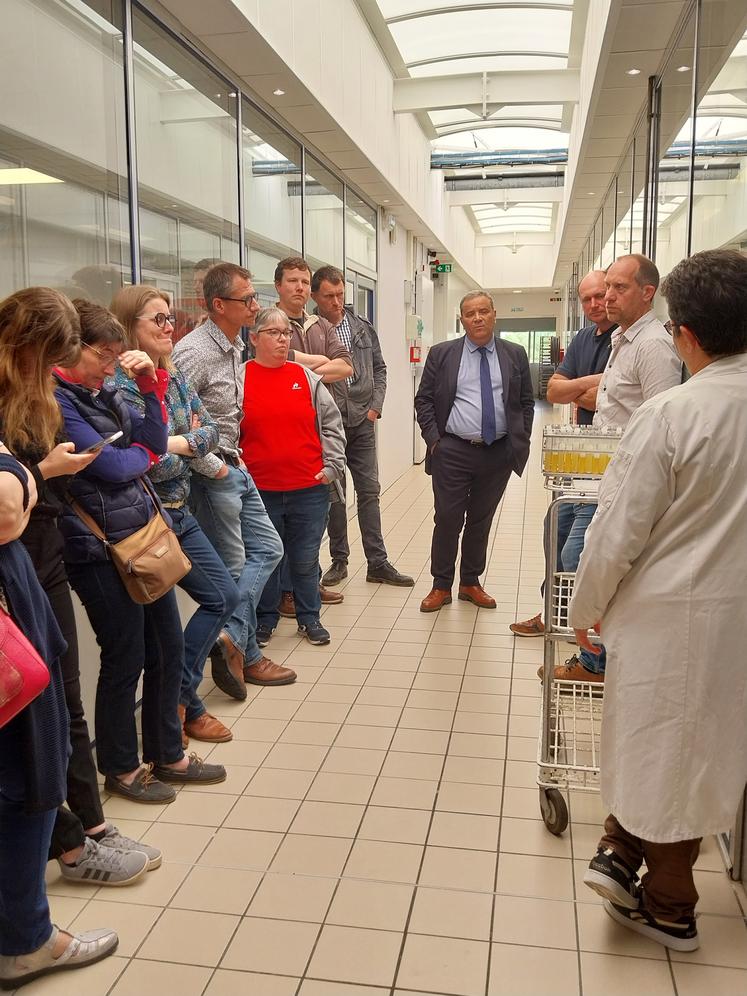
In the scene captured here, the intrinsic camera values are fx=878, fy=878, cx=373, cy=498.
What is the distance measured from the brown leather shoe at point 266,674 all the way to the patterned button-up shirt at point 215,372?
3.21 feet

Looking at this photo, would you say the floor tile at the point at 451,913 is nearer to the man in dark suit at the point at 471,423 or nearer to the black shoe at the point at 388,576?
the man in dark suit at the point at 471,423

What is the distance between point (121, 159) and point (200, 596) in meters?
1.82

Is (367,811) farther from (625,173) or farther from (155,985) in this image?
(625,173)

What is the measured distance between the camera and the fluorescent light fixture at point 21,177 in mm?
2791

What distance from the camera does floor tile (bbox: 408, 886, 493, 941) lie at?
7.39 ft

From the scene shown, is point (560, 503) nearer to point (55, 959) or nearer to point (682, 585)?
point (682, 585)

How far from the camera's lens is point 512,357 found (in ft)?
16.7

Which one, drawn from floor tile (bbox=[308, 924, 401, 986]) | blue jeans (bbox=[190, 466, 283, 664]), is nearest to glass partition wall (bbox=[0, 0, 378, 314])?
blue jeans (bbox=[190, 466, 283, 664])

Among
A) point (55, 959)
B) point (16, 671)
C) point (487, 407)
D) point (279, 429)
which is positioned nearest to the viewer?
point (16, 671)

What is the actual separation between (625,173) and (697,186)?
12.0 ft

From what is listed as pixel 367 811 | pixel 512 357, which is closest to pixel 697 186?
pixel 512 357

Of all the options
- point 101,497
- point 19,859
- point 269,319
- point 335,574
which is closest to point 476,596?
point 335,574

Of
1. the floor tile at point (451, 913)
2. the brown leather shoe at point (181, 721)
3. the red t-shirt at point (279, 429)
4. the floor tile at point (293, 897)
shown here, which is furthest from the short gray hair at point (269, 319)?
the floor tile at point (451, 913)

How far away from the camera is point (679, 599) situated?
198 centimetres
